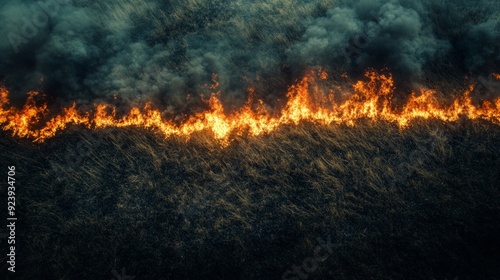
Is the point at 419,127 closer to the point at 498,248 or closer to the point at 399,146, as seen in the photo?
the point at 399,146

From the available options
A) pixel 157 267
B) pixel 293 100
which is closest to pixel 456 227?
pixel 293 100

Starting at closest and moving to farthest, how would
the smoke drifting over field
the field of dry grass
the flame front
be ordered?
1. the field of dry grass
2. the flame front
3. the smoke drifting over field

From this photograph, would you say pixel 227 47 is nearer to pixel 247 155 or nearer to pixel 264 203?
pixel 247 155

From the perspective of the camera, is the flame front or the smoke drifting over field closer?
the flame front

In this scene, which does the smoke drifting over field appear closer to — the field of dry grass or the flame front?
the flame front

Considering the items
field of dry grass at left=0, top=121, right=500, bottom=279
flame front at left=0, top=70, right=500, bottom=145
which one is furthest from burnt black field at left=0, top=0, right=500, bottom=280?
flame front at left=0, top=70, right=500, bottom=145

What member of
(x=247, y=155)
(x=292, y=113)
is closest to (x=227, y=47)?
(x=292, y=113)
